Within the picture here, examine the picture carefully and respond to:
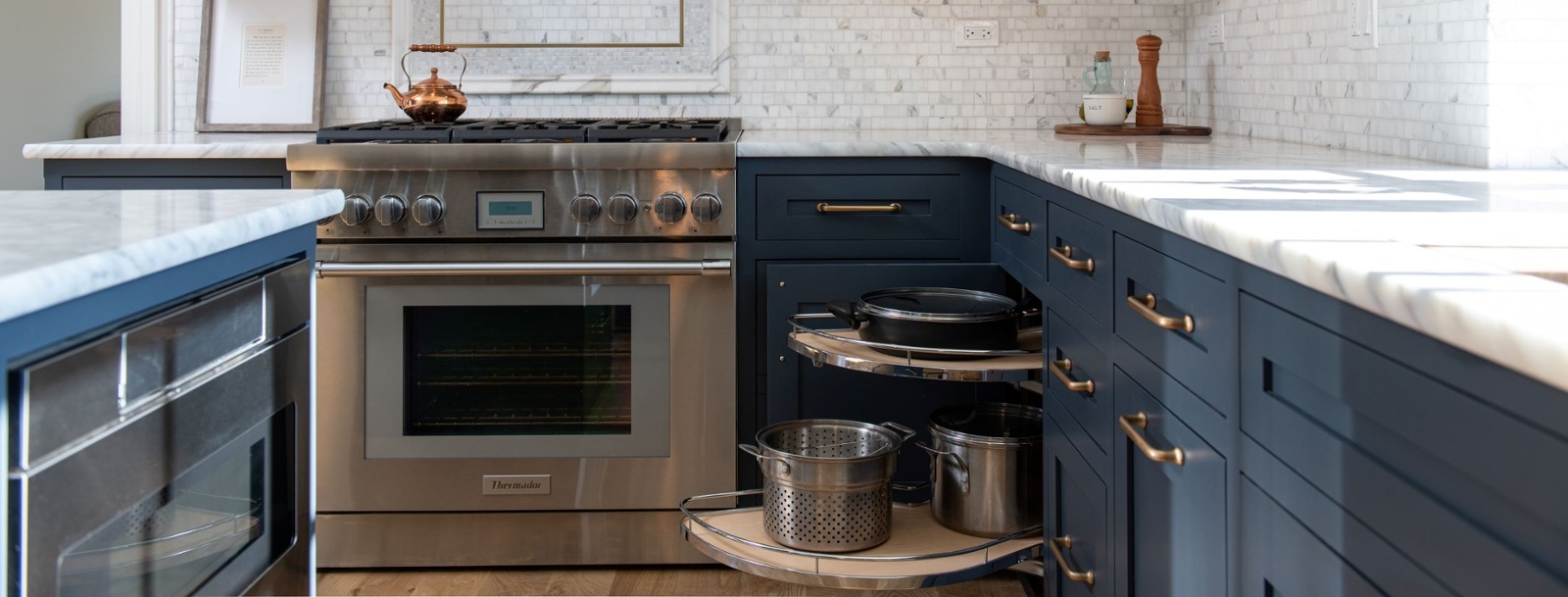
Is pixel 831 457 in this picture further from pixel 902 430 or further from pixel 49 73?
pixel 49 73

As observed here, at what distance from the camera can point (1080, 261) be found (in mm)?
1897

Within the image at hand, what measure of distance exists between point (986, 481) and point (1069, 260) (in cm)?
58

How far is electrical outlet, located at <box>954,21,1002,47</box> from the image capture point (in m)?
3.44

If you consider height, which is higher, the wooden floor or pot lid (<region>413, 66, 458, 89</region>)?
pot lid (<region>413, 66, 458, 89</region>)

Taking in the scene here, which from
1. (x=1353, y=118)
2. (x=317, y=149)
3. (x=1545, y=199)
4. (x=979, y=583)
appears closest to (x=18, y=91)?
(x=317, y=149)

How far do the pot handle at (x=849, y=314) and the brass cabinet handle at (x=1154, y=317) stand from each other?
883 mm

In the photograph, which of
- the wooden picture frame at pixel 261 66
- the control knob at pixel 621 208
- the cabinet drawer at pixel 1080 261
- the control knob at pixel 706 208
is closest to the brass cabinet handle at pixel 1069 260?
the cabinet drawer at pixel 1080 261

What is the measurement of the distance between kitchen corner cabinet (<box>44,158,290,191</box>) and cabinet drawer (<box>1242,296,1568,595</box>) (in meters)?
2.25

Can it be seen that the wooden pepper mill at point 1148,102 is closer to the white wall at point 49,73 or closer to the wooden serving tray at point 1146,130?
the wooden serving tray at point 1146,130

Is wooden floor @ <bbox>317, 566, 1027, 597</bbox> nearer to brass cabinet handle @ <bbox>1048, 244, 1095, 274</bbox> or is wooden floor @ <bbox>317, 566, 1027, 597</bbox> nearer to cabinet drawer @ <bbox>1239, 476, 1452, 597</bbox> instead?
brass cabinet handle @ <bbox>1048, 244, 1095, 274</bbox>

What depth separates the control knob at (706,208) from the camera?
107 inches

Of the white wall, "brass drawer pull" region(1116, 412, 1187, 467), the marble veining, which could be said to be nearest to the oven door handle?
the marble veining

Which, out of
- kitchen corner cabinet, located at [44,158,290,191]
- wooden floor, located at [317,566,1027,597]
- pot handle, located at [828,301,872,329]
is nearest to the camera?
pot handle, located at [828,301,872,329]

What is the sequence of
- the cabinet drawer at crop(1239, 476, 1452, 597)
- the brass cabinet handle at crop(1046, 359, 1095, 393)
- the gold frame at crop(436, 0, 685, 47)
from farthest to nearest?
the gold frame at crop(436, 0, 685, 47)
the brass cabinet handle at crop(1046, 359, 1095, 393)
the cabinet drawer at crop(1239, 476, 1452, 597)
